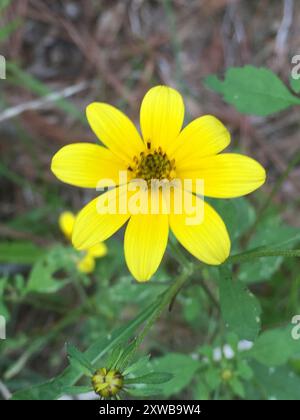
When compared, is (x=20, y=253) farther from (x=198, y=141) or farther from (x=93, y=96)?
(x=198, y=141)

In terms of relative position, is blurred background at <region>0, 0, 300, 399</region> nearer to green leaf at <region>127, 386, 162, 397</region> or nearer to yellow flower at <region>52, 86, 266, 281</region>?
yellow flower at <region>52, 86, 266, 281</region>

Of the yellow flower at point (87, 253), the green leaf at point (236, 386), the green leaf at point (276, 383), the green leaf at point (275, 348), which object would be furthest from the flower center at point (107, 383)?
the yellow flower at point (87, 253)

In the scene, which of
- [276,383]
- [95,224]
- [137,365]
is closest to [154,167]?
[95,224]

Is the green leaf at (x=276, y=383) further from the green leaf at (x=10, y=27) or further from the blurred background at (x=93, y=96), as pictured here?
the green leaf at (x=10, y=27)

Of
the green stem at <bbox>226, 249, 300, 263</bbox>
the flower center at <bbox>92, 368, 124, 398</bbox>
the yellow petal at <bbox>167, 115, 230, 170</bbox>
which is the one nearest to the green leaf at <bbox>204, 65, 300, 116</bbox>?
the yellow petal at <bbox>167, 115, 230, 170</bbox>

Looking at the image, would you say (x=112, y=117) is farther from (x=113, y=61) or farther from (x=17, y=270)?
(x=113, y=61)

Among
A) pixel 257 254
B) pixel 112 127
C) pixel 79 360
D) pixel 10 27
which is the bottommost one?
pixel 79 360
